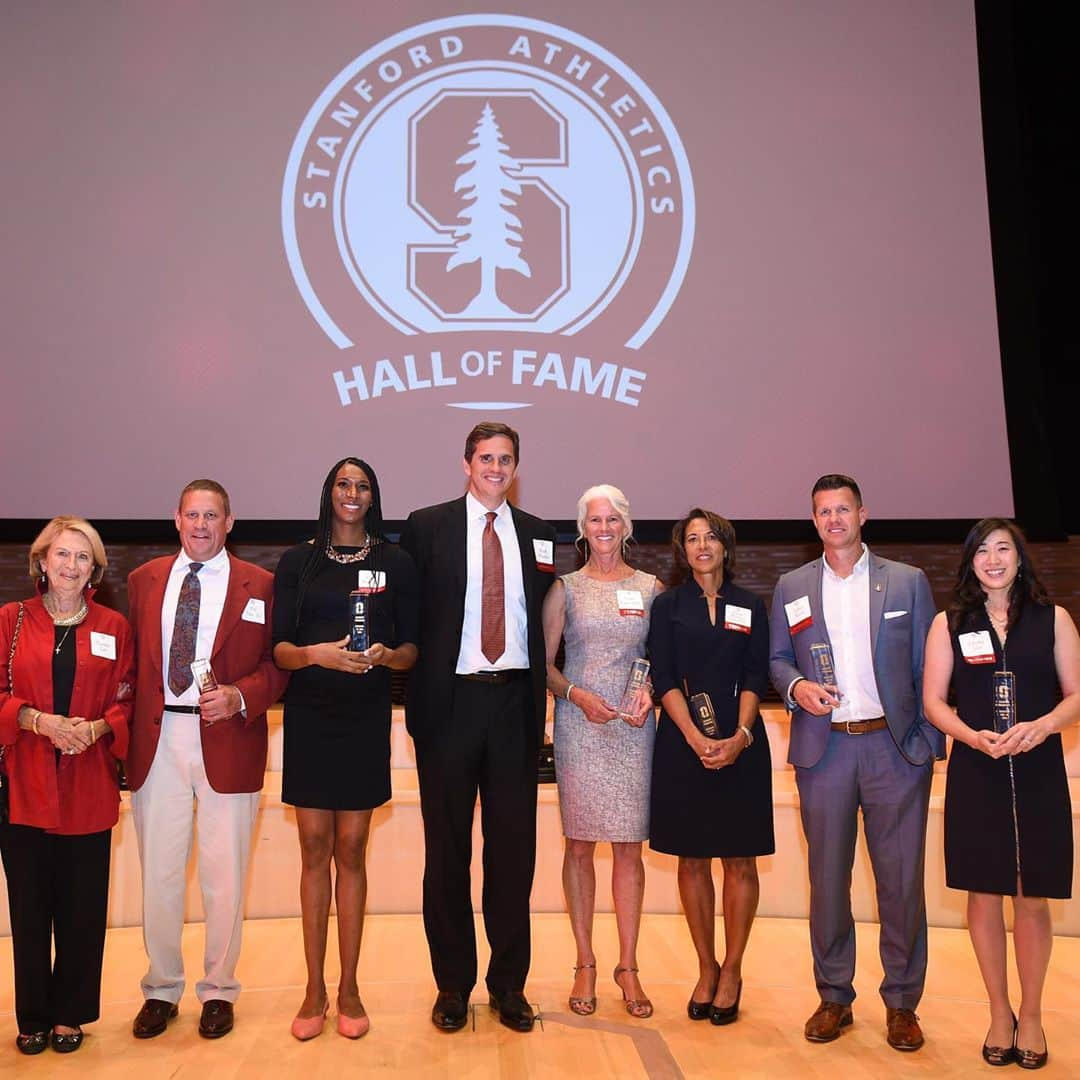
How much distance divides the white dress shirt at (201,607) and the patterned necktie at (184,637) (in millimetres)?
11

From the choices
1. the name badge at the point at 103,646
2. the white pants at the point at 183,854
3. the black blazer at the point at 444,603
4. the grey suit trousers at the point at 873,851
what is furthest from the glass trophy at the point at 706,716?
the name badge at the point at 103,646

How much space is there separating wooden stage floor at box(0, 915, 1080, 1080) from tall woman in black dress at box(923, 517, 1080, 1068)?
274 mm

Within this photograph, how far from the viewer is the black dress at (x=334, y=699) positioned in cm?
298

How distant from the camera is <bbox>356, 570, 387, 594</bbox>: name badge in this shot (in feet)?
9.75

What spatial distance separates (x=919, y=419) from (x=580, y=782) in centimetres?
306

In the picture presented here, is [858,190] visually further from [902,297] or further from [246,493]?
[246,493]

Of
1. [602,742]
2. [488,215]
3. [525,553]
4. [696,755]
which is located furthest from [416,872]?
[488,215]

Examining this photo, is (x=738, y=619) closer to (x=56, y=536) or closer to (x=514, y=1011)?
(x=514, y=1011)

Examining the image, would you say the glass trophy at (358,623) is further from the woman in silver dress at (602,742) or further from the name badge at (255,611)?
the woman in silver dress at (602,742)

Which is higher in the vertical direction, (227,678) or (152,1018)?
(227,678)

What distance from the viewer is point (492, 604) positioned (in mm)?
3113

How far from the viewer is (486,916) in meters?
3.13

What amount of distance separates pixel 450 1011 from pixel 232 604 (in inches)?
55.3

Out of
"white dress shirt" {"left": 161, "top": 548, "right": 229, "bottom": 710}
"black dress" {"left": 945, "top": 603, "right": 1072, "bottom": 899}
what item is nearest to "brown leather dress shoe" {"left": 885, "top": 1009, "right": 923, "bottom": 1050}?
"black dress" {"left": 945, "top": 603, "right": 1072, "bottom": 899}
